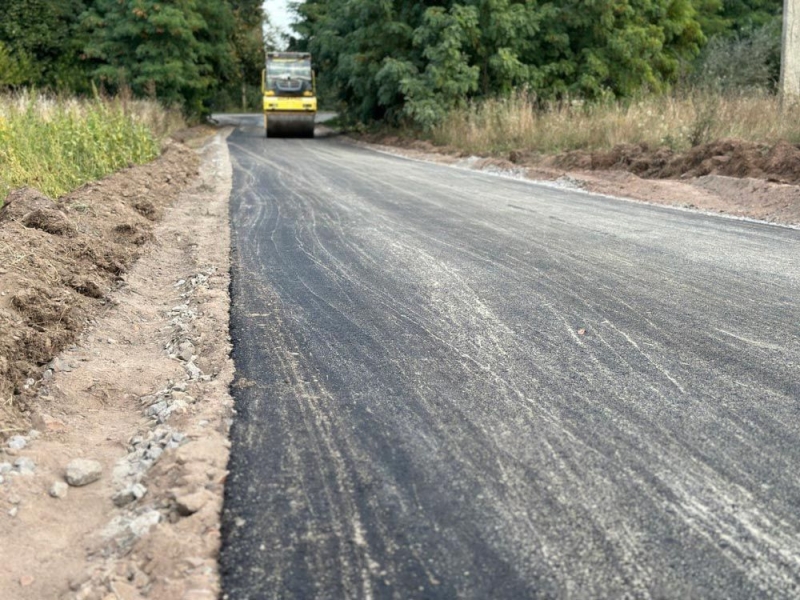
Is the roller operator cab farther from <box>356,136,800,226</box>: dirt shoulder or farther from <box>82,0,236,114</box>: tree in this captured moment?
<box>356,136,800,226</box>: dirt shoulder

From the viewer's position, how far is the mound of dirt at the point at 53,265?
11.9ft

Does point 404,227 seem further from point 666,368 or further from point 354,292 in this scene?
point 666,368

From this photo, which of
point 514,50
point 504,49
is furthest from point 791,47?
point 514,50

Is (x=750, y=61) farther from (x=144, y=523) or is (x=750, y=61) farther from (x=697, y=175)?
(x=144, y=523)

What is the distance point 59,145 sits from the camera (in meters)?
9.84

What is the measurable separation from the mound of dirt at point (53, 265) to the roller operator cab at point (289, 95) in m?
21.2

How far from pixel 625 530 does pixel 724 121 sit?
1264 cm

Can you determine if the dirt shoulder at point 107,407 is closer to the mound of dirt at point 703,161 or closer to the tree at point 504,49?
the mound of dirt at point 703,161

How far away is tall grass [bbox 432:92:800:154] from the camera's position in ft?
42.0

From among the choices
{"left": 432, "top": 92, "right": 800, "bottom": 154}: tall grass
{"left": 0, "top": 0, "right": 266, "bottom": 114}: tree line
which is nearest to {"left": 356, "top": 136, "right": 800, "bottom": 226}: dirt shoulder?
{"left": 432, "top": 92, "right": 800, "bottom": 154}: tall grass

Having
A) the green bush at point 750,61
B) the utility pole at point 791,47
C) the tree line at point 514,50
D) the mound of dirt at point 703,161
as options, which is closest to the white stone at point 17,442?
the mound of dirt at point 703,161

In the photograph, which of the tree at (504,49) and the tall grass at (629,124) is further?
the tree at (504,49)

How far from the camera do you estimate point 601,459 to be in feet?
8.83

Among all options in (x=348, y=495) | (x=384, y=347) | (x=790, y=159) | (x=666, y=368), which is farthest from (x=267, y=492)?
(x=790, y=159)
